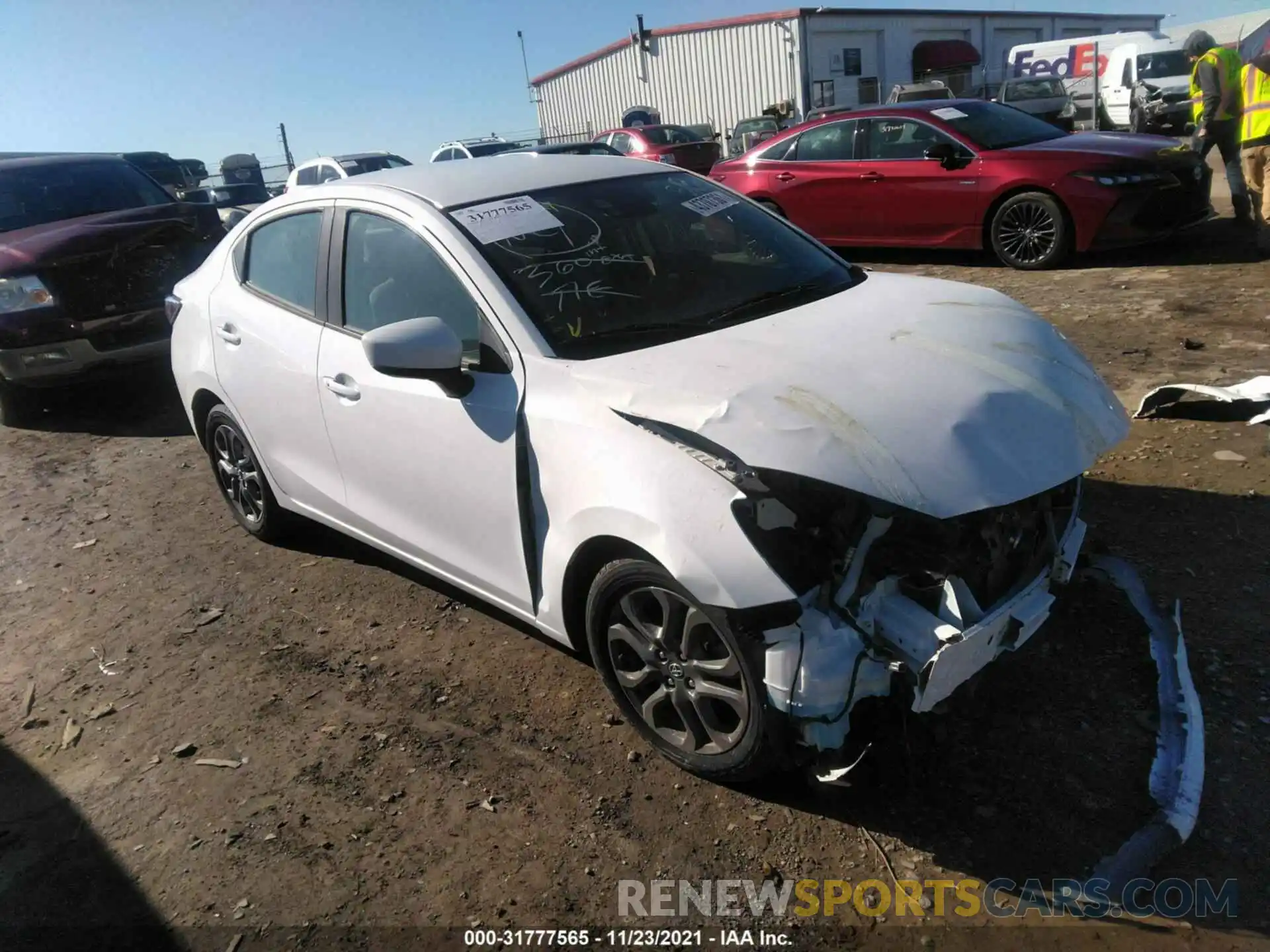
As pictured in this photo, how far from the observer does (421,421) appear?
3219 mm

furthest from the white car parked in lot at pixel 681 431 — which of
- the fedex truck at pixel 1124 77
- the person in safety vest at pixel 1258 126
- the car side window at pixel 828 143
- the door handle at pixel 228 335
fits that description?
the fedex truck at pixel 1124 77

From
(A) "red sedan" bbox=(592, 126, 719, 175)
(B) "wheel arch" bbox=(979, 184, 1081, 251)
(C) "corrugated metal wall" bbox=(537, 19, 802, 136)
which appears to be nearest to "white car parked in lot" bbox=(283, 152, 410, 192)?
(A) "red sedan" bbox=(592, 126, 719, 175)

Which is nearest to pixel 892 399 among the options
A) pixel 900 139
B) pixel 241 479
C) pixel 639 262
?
pixel 639 262

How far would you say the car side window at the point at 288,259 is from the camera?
3824mm

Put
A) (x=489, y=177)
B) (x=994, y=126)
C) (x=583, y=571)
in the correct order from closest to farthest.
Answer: (x=583, y=571), (x=489, y=177), (x=994, y=126)

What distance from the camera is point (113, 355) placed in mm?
6938

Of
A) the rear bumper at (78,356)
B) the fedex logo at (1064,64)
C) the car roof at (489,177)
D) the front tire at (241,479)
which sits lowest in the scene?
the front tire at (241,479)

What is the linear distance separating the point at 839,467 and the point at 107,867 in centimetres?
243

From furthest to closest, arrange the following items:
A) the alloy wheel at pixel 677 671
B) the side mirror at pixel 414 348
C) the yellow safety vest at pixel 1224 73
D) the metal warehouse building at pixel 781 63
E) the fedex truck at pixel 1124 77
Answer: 1. the metal warehouse building at pixel 781 63
2. the fedex truck at pixel 1124 77
3. the yellow safety vest at pixel 1224 73
4. the side mirror at pixel 414 348
5. the alloy wheel at pixel 677 671

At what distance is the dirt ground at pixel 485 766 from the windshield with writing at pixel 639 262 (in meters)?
1.30

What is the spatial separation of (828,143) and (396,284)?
760cm

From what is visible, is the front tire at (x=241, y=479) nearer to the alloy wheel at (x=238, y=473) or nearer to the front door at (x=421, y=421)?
the alloy wheel at (x=238, y=473)

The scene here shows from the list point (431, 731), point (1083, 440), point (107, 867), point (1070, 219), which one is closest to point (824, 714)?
point (1083, 440)

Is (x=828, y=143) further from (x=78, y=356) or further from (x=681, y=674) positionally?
(x=681, y=674)
